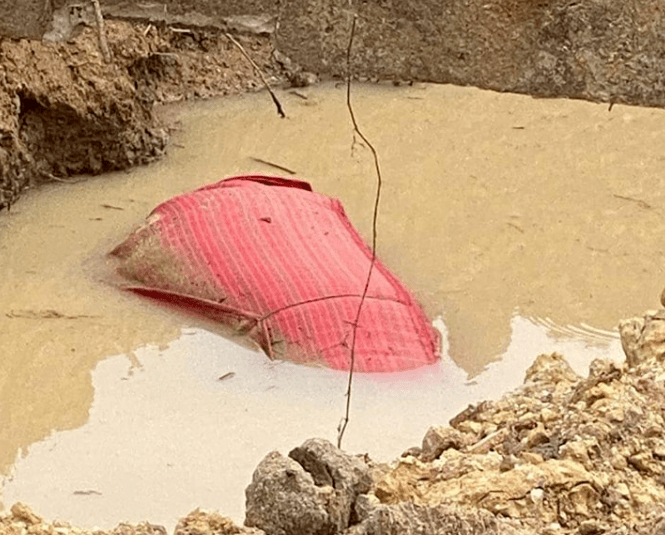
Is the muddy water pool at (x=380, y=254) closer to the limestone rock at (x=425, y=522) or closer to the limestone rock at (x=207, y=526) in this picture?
the limestone rock at (x=207, y=526)

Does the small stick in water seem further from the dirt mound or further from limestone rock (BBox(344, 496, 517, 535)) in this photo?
limestone rock (BBox(344, 496, 517, 535))

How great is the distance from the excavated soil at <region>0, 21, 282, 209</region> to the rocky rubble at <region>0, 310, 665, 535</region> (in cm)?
245

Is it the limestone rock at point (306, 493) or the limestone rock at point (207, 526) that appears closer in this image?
the limestone rock at point (306, 493)

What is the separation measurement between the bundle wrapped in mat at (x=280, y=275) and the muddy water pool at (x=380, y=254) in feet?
0.25

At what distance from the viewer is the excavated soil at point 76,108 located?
5449 mm

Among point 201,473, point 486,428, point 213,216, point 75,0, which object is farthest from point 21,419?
point 75,0

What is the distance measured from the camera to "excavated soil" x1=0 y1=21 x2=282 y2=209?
545 cm

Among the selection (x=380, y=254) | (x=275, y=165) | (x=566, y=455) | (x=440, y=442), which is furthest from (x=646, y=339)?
(x=275, y=165)

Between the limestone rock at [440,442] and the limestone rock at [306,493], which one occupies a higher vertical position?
the limestone rock at [306,493]

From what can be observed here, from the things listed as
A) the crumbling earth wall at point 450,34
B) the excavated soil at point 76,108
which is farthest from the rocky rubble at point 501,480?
the excavated soil at point 76,108

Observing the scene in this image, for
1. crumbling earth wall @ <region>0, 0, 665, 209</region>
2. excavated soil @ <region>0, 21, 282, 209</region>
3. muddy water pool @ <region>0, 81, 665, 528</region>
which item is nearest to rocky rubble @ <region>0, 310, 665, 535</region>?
crumbling earth wall @ <region>0, 0, 665, 209</region>

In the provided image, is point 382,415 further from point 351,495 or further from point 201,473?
point 351,495

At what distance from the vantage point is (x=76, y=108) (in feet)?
18.4

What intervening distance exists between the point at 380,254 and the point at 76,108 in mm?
1399
